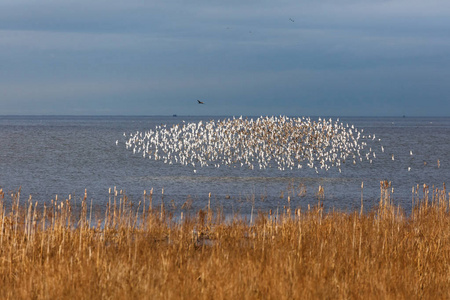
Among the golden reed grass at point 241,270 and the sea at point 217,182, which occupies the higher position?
the golden reed grass at point 241,270

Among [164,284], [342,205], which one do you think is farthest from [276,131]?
[164,284]

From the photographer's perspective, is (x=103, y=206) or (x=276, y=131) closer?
(x=103, y=206)

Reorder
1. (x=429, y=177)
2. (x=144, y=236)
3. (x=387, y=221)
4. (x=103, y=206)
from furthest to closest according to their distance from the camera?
1. (x=429, y=177)
2. (x=103, y=206)
3. (x=387, y=221)
4. (x=144, y=236)

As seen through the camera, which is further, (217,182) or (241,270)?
(217,182)

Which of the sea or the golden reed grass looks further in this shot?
the sea

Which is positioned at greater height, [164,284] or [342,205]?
[164,284]

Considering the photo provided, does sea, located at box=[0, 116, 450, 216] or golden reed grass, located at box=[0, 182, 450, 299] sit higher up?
golden reed grass, located at box=[0, 182, 450, 299]

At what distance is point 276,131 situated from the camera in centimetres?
4556

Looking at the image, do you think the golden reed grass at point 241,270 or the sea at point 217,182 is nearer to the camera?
the golden reed grass at point 241,270

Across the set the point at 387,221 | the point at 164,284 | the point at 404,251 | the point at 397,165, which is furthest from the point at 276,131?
the point at 164,284

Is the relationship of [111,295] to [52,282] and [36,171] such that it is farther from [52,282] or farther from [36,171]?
[36,171]

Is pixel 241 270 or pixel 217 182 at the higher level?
pixel 241 270

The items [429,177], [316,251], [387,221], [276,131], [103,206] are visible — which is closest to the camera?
[316,251]

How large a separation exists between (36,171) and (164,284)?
116 feet
